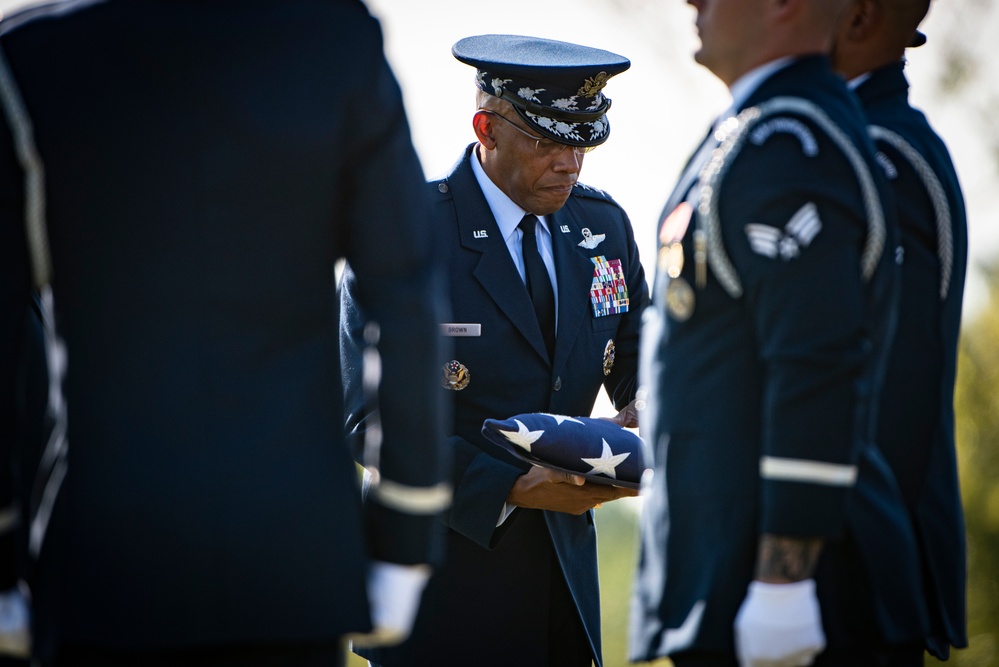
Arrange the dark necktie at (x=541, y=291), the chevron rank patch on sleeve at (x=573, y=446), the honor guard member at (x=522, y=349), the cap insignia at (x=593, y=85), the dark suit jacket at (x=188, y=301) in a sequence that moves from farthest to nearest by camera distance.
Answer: the cap insignia at (x=593, y=85), the dark necktie at (x=541, y=291), the honor guard member at (x=522, y=349), the chevron rank patch on sleeve at (x=573, y=446), the dark suit jacket at (x=188, y=301)

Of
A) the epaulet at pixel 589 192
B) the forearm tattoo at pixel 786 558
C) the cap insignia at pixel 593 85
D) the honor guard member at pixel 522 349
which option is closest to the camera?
the forearm tattoo at pixel 786 558

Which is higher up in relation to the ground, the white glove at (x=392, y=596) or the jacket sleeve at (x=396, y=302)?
the jacket sleeve at (x=396, y=302)

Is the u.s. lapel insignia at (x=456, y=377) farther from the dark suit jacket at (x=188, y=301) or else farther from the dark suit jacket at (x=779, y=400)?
the dark suit jacket at (x=188, y=301)

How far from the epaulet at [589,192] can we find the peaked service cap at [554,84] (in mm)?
205

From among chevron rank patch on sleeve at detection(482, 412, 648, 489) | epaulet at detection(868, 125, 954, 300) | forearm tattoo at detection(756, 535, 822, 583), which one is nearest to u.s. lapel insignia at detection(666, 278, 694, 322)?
forearm tattoo at detection(756, 535, 822, 583)

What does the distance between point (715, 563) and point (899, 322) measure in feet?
1.95

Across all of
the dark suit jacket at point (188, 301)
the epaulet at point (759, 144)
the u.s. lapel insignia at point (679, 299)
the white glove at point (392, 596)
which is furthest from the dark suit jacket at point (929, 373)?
the dark suit jacket at point (188, 301)

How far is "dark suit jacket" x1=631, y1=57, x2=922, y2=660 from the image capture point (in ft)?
6.47

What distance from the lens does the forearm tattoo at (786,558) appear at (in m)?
2.01

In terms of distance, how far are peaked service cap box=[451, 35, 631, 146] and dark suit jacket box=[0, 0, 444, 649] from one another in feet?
5.59

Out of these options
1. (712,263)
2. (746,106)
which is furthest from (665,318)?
(746,106)

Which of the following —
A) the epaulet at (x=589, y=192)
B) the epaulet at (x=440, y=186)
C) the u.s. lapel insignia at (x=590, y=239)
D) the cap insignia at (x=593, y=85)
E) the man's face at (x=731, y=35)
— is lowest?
the u.s. lapel insignia at (x=590, y=239)

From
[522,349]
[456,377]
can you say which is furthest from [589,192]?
[456,377]

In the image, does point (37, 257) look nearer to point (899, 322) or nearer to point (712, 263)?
point (712, 263)
